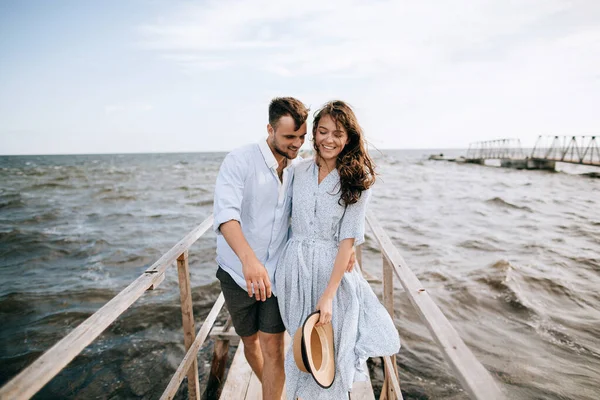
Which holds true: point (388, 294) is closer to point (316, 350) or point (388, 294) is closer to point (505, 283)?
point (316, 350)

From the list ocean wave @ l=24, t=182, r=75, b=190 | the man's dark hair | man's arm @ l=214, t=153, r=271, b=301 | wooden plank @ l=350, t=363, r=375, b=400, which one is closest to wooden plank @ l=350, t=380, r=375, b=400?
wooden plank @ l=350, t=363, r=375, b=400

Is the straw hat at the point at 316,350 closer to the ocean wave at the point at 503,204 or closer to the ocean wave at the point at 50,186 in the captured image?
the ocean wave at the point at 503,204

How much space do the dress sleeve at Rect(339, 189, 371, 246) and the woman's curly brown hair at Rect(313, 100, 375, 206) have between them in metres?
0.03

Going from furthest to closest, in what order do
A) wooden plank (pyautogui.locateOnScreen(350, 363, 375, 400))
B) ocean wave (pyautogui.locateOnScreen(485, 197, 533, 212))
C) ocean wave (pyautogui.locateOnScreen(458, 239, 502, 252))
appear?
ocean wave (pyautogui.locateOnScreen(485, 197, 533, 212))
ocean wave (pyautogui.locateOnScreen(458, 239, 502, 252))
wooden plank (pyautogui.locateOnScreen(350, 363, 375, 400))

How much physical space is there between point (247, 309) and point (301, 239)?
58 centimetres

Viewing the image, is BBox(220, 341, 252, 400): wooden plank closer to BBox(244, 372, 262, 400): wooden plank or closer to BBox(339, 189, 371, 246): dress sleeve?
BBox(244, 372, 262, 400): wooden plank

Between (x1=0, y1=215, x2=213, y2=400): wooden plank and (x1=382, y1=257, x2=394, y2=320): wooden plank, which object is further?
(x1=382, y1=257, x2=394, y2=320): wooden plank

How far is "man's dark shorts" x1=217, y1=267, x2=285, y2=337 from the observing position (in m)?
2.13

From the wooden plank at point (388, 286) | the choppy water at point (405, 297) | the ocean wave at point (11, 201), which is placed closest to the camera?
the wooden plank at point (388, 286)

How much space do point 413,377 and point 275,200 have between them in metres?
3.44

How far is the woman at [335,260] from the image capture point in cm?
184

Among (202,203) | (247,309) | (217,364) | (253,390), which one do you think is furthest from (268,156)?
(202,203)

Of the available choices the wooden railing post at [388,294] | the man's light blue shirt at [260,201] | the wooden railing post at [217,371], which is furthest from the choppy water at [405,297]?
the man's light blue shirt at [260,201]

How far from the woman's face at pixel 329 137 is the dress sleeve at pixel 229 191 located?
0.47 meters
